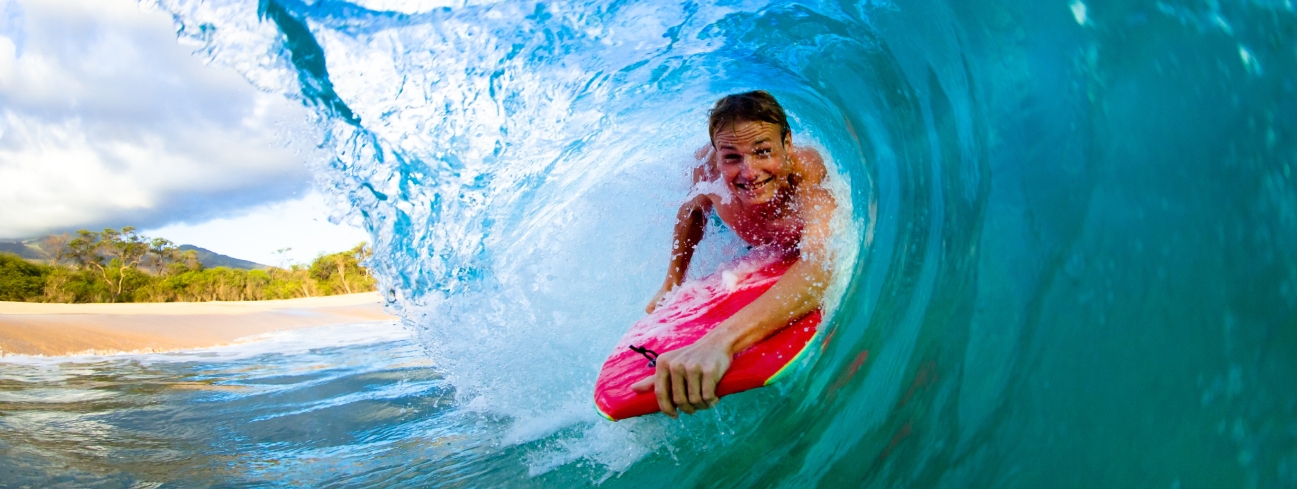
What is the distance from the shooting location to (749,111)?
271cm

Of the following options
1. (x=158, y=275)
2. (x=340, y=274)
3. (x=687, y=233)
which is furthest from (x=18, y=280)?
(x=687, y=233)

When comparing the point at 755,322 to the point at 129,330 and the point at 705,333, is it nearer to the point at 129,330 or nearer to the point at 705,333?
the point at 705,333

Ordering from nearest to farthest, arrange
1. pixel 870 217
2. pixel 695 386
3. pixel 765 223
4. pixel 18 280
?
pixel 695 386 < pixel 765 223 < pixel 870 217 < pixel 18 280

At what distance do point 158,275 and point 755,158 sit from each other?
1193 inches

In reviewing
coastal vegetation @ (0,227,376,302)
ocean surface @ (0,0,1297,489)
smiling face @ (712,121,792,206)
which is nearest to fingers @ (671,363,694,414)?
ocean surface @ (0,0,1297,489)

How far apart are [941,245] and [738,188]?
0.96 meters

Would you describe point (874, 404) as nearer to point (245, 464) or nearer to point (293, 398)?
point (245, 464)

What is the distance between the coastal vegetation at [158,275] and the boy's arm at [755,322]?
22.8 metres

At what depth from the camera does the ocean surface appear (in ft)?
3.68

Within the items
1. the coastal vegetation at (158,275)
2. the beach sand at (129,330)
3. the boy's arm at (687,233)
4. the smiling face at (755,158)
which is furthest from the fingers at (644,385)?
the coastal vegetation at (158,275)

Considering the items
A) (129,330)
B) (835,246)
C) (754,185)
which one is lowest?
(835,246)

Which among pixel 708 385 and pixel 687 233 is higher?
pixel 687 233

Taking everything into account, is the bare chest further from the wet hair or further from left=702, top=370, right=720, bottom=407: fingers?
left=702, top=370, right=720, bottom=407: fingers

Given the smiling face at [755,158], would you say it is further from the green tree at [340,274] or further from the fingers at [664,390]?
the green tree at [340,274]
